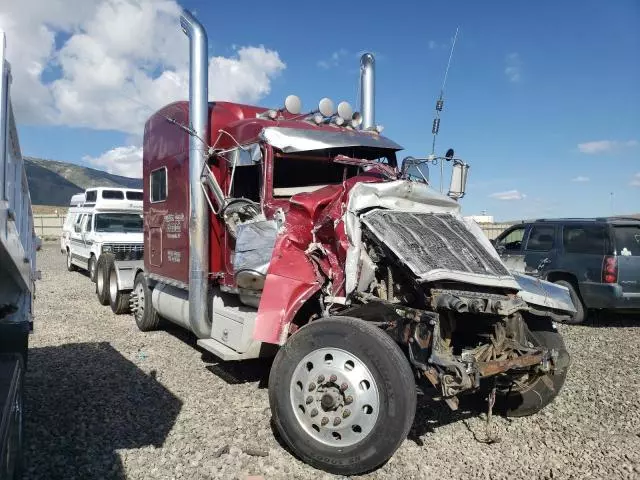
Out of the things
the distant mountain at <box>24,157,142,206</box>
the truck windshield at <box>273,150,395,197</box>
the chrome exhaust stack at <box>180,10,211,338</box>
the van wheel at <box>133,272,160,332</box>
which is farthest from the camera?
the distant mountain at <box>24,157,142,206</box>

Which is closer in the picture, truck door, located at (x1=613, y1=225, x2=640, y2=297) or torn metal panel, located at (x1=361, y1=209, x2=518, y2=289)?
torn metal panel, located at (x1=361, y1=209, x2=518, y2=289)

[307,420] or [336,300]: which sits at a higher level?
[336,300]

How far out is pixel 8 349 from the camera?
372 cm

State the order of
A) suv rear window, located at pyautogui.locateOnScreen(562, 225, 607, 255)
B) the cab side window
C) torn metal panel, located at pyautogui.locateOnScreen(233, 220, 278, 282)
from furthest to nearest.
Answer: the cab side window → suv rear window, located at pyautogui.locateOnScreen(562, 225, 607, 255) → torn metal panel, located at pyautogui.locateOnScreen(233, 220, 278, 282)

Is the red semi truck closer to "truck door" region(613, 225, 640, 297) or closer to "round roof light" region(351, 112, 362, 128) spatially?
"round roof light" region(351, 112, 362, 128)

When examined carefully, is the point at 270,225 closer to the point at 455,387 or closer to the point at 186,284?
the point at 186,284


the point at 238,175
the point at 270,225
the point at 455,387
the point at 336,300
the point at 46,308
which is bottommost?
the point at 46,308

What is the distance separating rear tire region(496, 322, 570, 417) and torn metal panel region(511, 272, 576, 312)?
33 cm

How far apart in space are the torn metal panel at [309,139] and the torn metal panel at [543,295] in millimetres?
2227

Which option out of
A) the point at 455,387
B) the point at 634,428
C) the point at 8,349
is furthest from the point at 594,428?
the point at 8,349

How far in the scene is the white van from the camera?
43.1ft

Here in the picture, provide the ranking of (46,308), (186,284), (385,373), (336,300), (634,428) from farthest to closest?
(46,308)
(186,284)
(634,428)
(336,300)
(385,373)

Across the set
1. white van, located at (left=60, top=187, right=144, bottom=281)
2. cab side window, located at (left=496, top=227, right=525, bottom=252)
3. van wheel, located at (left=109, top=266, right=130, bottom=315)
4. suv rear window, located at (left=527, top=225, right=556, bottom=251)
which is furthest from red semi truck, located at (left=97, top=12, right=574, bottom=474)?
white van, located at (left=60, top=187, right=144, bottom=281)

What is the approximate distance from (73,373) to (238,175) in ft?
9.85
